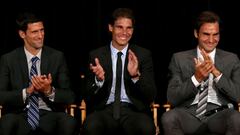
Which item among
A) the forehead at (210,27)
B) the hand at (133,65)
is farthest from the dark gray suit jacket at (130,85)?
the forehead at (210,27)

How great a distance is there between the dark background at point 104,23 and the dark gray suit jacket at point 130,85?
0.83 meters

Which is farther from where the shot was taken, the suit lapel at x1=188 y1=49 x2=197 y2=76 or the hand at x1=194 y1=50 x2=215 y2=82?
the suit lapel at x1=188 y1=49 x2=197 y2=76

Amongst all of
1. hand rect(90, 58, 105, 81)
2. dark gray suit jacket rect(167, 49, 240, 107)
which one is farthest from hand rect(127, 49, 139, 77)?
dark gray suit jacket rect(167, 49, 240, 107)

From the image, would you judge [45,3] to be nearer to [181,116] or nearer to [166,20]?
[166,20]

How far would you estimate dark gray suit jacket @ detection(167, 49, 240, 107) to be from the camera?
17.5ft

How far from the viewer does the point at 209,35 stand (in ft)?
18.0

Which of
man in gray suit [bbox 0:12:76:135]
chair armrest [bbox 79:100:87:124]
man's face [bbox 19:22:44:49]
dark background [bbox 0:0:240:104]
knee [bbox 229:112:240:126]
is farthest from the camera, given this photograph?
dark background [bbox 0:0:240:104]

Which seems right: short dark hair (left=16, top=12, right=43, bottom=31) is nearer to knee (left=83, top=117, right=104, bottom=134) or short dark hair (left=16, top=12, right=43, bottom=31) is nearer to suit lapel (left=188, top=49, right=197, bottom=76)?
knee (left=83, top=117, right=104, bottom=134)

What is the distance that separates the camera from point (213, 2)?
6.49 meters

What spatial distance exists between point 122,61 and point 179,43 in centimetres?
106

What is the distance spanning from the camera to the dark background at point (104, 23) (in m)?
6.48

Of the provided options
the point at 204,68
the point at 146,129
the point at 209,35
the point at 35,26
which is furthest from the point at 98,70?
the point at 209,35

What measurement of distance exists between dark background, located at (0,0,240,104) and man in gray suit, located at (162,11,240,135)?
89 centimetres

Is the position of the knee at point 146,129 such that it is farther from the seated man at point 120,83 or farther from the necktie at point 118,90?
the necktie at point 118,90
